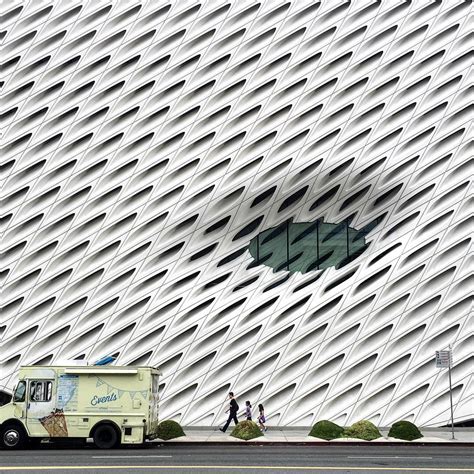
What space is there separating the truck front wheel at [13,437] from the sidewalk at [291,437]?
4744 millimetres

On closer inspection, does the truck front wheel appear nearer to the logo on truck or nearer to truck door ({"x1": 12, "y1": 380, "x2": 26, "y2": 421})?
truck door ({"x1": 12, "y1": 380, "x2": 26, "y2": 421})

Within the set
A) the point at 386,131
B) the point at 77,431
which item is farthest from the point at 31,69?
the point at 77,431

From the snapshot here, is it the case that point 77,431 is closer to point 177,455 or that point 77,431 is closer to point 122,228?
point 177,455

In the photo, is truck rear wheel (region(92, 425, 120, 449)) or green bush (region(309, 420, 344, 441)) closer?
truck rear wheel (region(92, 425, 120, 449))

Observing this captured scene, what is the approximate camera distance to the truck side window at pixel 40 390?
21.5 meters

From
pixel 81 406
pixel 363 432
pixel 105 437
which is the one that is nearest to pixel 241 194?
pixel 363 432

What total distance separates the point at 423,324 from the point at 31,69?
20.6 metres

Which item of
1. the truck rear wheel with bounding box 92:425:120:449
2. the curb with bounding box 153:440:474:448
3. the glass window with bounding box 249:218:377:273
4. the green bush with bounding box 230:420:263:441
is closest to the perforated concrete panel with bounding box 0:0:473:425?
the glass window with bounding box 249:218:377:273

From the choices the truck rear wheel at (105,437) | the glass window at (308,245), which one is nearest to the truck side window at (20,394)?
the truck rear wheel at (105,437)

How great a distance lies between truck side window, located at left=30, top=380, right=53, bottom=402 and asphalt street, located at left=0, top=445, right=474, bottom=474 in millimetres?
1431

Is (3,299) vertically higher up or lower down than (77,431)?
higher up

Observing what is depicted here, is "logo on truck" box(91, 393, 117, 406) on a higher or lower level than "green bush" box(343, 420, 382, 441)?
higher

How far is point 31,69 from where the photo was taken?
108 ft

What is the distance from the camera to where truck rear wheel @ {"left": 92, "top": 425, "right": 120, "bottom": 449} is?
68.6 feet
